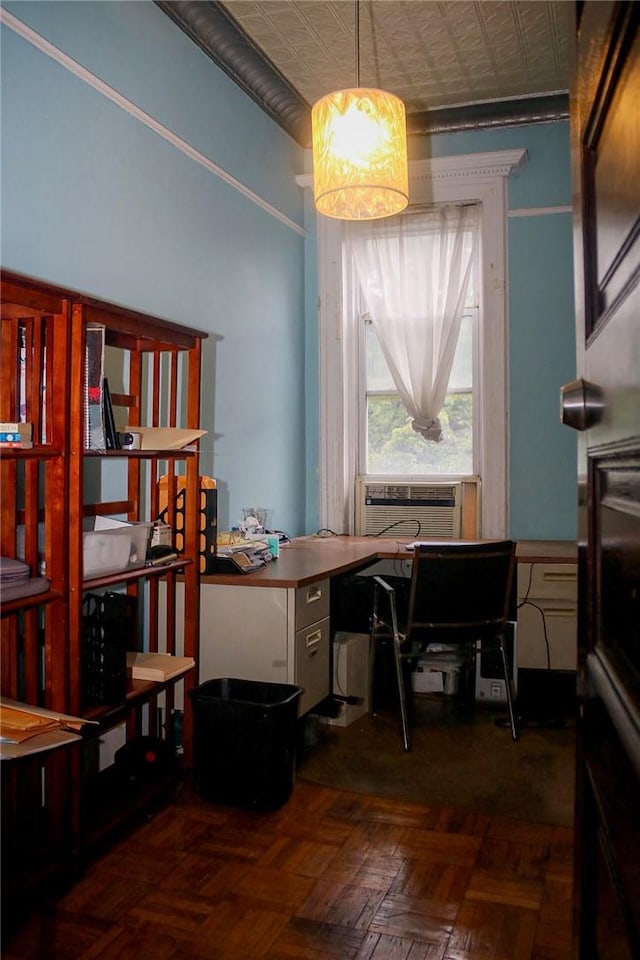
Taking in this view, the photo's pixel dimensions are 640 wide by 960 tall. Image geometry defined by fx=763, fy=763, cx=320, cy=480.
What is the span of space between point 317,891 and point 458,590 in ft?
4.20

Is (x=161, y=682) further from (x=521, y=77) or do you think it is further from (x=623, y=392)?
(x=521, y=77)

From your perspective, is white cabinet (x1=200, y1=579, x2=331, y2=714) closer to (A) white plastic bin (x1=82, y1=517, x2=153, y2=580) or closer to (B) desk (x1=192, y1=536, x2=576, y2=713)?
(B) desk (x1=192, y1=536, x2=576, y2=713)

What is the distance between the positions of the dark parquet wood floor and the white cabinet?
0.44 meters

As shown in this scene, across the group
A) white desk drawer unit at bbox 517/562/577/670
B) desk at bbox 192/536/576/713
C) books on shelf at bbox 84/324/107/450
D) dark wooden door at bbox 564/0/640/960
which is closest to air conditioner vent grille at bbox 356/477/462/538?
white desk drawer unit at bbox 517/562/577/670

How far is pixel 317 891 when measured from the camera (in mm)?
1994

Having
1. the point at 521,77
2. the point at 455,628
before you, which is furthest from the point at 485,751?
the point at 521,77

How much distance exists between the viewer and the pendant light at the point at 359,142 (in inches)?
109

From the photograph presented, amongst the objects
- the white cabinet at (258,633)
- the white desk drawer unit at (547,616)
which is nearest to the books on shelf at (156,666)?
the white cabinet at (258,633)

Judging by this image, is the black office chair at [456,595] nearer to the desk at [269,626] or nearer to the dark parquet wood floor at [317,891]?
the desk at [269,626]

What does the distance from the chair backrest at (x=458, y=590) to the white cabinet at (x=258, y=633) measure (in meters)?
0.43

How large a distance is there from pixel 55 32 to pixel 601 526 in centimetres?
242

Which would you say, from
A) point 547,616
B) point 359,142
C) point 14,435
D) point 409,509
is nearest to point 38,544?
point 14,435

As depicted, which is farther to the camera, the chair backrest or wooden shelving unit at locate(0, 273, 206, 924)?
the chair backrest

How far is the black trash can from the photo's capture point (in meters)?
2.40
